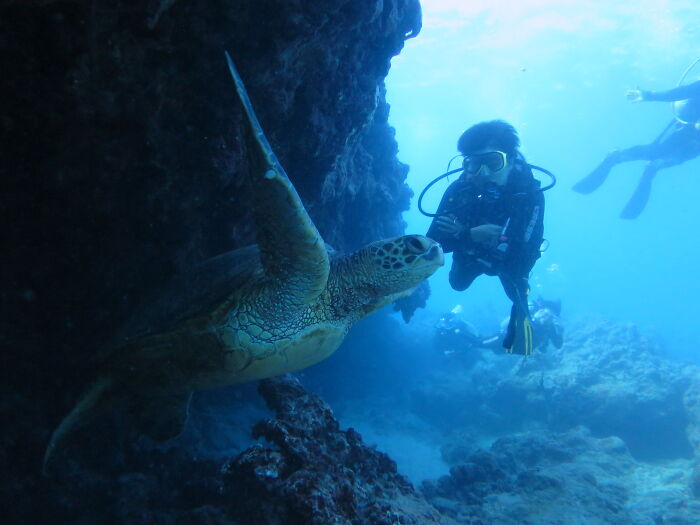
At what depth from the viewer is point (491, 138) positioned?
5613 mm

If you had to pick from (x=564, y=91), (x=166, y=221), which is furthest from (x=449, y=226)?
(x=564, y=91)

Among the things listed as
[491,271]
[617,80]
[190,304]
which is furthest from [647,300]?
[190,304]

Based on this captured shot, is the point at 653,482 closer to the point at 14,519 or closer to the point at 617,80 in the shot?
the point at 14,519

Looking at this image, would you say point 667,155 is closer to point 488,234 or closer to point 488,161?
point 488,161

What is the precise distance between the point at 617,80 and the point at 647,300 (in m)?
47.0

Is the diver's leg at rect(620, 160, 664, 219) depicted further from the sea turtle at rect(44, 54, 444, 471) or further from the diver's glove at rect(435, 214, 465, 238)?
the sea turtle at rect(44, 54, 444, 471)

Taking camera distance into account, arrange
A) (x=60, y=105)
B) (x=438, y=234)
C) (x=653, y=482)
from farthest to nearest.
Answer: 1. (x=653, y=482)
2. (x=438, y=234)
3. (x=60, y=105)

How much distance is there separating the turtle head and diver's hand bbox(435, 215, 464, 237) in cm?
240

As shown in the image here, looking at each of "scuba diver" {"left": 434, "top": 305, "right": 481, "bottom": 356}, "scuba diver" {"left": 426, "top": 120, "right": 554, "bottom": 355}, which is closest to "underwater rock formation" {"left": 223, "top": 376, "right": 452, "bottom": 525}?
"scuba diver" {"left": 426, "top": 120, "right": 554, "bottom": 355}

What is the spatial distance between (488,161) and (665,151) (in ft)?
49.1

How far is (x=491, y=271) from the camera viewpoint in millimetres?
5246

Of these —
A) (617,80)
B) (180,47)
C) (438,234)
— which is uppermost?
(617,80)

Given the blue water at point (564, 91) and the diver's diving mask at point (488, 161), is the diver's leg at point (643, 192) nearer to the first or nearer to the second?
the blue water at point (564, 91)

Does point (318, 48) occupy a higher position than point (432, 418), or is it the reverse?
point (432, 418)
